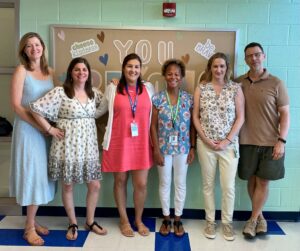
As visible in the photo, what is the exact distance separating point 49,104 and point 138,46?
97cm

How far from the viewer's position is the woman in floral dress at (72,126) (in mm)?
2363

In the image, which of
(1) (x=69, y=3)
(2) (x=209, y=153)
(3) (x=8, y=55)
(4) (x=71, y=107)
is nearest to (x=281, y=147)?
(2) (x=209, y=153)

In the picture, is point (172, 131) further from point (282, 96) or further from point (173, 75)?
point (282, 96)

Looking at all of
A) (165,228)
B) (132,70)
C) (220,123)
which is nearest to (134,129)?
(132,70)

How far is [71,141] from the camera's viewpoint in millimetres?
2391

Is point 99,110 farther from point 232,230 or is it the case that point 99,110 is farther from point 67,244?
Result: point 232,230

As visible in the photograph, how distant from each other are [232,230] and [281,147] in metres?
0.83

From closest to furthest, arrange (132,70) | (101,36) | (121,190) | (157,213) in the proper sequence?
1. (132,70)
2. (121,190)
3. (101,36)
4. (157,213)

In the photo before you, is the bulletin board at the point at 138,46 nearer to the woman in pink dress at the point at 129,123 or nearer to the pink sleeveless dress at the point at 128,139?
the woman in pink dress at the point at 129,123

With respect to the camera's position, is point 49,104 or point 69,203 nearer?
point 49,104

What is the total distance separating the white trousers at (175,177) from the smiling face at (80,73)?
3.02ft

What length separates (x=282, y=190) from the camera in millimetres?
2957

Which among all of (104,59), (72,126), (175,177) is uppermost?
(104,59)

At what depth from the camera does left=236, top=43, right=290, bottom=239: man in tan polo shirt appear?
247cm
